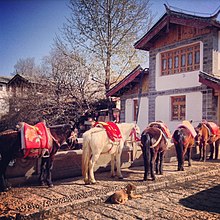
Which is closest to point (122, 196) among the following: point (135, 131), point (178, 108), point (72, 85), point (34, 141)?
point (34, 141)

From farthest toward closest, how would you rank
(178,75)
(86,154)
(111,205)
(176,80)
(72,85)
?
1. (72,85)
2. (176,80)
3. (178,75)
4. (86,154)
5. (111,205)

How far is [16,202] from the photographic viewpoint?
15.9ft

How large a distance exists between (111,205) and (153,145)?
2213 mm

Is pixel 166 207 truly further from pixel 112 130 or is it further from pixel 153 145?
pixel 112 130

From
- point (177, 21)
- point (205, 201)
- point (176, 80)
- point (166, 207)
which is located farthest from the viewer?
point (176, 80)

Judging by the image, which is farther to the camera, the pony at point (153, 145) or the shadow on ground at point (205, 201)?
the pony at point (153, 145)

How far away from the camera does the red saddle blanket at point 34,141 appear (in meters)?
5.51

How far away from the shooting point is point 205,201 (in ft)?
18.2

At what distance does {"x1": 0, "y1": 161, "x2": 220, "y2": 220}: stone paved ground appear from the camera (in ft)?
15.0

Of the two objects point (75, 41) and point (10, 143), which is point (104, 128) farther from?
point (75, 41)

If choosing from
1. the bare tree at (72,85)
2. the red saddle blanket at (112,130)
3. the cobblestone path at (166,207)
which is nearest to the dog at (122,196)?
the cobblestone path at (166,207)

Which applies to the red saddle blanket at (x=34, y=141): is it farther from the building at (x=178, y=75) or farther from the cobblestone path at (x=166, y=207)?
the building at (x=178, y=75)

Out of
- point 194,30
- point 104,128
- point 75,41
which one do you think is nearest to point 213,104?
point 194,30

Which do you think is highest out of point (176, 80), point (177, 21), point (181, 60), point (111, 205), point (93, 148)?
point (177, 21)
